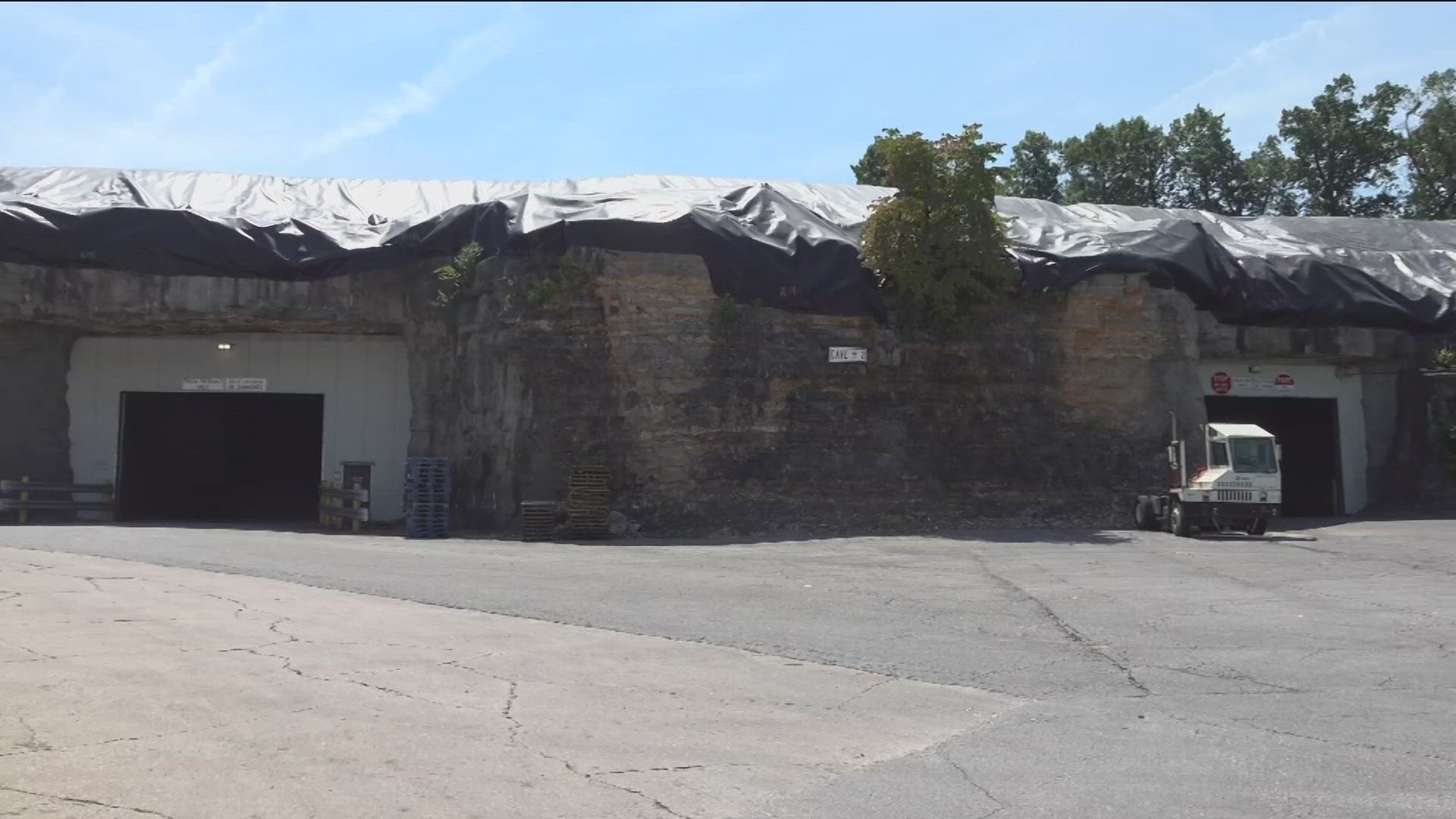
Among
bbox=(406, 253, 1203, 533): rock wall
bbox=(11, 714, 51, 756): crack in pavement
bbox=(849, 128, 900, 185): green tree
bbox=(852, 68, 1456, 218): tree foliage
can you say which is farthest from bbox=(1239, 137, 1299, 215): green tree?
bbox=(11, 714, 51, 756): crack in pavement

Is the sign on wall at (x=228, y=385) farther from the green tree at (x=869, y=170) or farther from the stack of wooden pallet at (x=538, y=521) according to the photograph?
the green tree at (x=869, y=170)

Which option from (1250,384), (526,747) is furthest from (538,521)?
(1250,384)

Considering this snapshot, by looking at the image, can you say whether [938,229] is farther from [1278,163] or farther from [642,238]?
[1278,163]

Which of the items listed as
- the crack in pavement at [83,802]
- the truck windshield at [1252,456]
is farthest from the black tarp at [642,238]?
the crack in pavement at [83,802]

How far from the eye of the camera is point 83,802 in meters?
5.45

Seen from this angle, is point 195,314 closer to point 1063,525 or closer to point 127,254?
point 127,254

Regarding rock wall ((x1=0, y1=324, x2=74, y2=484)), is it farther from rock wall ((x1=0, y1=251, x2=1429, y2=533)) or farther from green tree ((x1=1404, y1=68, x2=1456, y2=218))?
green tree ((x1=1404, y1=68, x2=1456, y2=218))

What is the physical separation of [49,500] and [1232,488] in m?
21.9

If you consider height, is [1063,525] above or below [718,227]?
below

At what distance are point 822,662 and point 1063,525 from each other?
525 inches

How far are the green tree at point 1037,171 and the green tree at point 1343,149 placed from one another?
8400 mm

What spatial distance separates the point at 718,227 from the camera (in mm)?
21078

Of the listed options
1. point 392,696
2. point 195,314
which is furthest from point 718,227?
point 392,696

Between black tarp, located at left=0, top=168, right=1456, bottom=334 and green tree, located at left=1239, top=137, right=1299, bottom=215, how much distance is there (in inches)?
725
